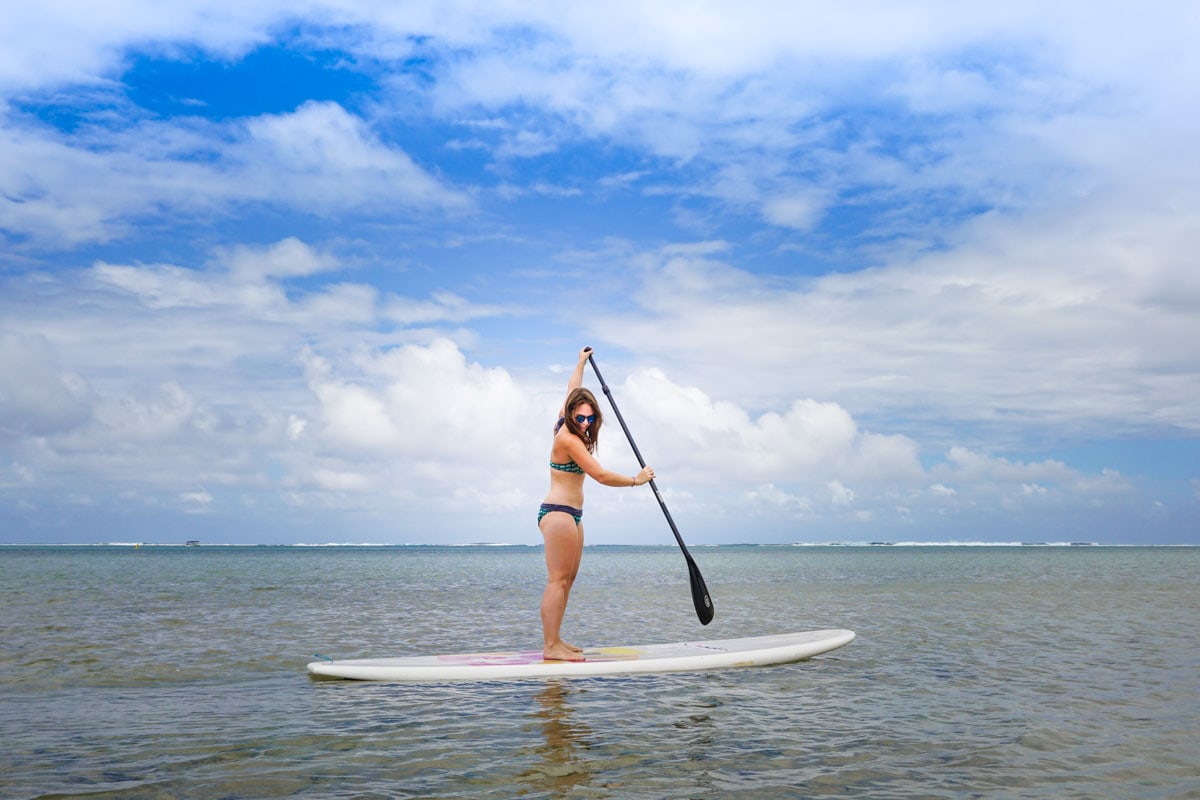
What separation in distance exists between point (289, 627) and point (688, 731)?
39.9ft

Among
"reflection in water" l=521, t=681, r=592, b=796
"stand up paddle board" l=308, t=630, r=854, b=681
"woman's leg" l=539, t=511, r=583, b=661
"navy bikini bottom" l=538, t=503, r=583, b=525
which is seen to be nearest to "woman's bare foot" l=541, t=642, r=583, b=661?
"stand up paddle board" l=308, t=630, r=854, b=681

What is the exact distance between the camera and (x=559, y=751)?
670cm

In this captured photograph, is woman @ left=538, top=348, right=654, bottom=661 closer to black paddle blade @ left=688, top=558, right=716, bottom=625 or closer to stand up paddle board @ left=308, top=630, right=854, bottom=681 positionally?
stand up paddle board @ left=308, top=630, right=854, bottom=681

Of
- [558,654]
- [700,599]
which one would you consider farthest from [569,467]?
[700,599]

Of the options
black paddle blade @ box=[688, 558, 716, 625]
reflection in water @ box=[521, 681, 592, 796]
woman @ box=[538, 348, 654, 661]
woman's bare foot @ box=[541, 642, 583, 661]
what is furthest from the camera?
black paddle blade @ box=[688, 558, 716, 625]

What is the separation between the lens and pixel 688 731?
291 inches

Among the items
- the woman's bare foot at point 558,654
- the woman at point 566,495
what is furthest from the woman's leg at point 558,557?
the woman's bare foot at point 558,654

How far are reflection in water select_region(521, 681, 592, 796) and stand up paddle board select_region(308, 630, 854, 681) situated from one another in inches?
20.0

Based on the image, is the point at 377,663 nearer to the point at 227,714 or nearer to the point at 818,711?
the point at 227,714

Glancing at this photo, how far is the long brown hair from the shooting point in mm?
9344

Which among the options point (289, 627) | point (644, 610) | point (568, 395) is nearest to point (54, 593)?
point (289, 627)

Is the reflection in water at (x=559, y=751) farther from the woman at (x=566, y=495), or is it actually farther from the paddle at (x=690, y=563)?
the paddle at (x=690, y=563)

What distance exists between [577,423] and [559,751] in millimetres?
3675

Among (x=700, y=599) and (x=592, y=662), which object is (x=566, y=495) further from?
(x=700, y=599)
